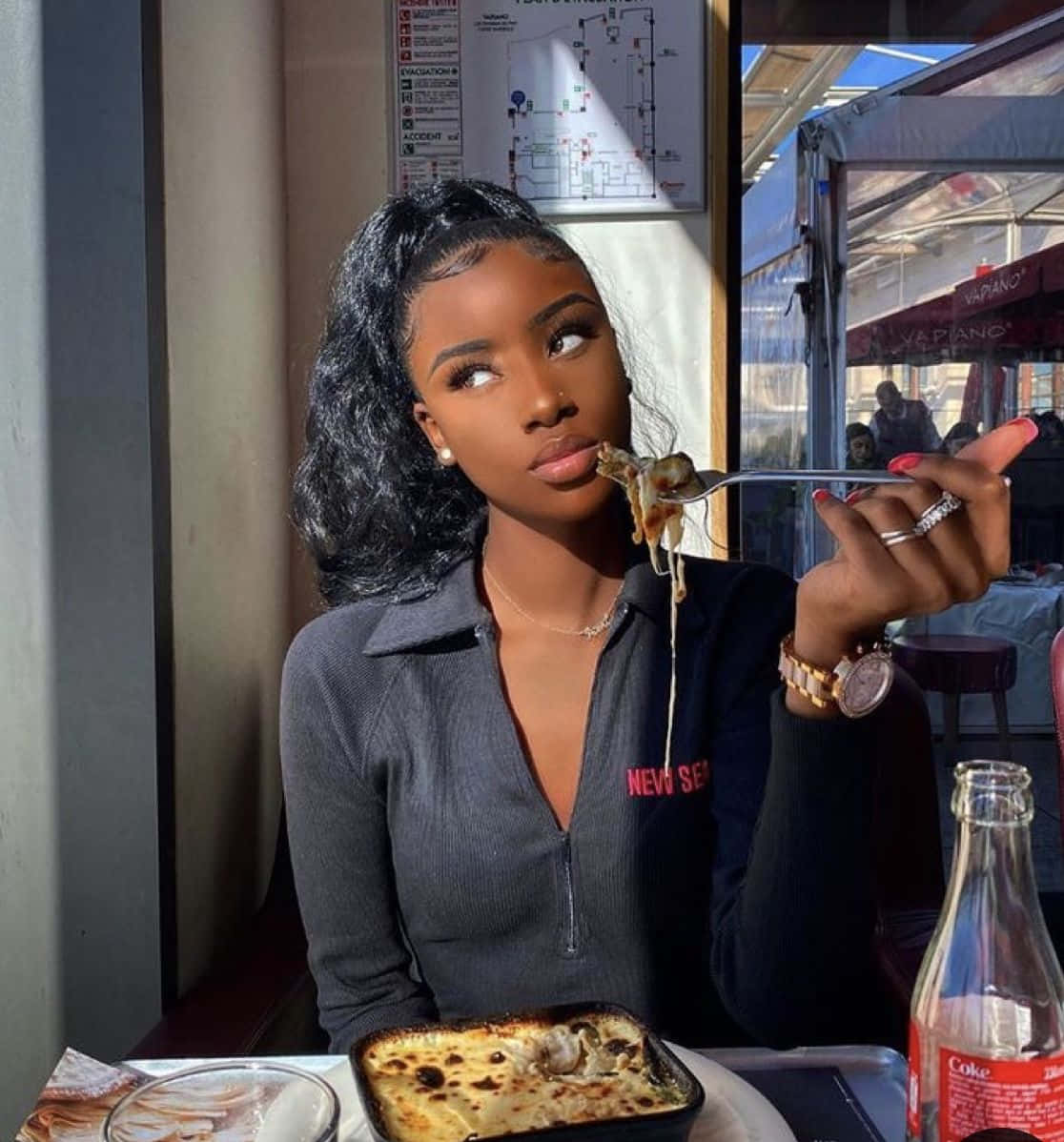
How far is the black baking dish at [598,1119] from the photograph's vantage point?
74 centimetres

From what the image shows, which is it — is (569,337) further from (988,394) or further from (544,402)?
(988,394)

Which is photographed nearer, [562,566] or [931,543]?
[931,543]

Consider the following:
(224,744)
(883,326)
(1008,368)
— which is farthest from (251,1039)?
(1008,368)

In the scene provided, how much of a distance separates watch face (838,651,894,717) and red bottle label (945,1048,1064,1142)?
1.11 feet

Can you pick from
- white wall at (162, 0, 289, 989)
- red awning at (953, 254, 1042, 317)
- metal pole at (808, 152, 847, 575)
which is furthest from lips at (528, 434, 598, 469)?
red awning at (953, 254, 1042, 317)

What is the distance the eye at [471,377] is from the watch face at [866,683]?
1.76 ft

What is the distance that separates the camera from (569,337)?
1.32m

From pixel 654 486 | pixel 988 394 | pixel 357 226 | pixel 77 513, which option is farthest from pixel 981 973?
pixel 988 394

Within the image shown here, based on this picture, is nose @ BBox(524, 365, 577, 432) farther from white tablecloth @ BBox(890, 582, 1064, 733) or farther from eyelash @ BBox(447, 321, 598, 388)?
white tablecloth @ BBox(890, 582, 1064, 733)

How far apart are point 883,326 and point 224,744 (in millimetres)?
2103

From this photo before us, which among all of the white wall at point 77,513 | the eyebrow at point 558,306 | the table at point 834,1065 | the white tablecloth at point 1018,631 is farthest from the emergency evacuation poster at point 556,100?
the table at point 834,1065

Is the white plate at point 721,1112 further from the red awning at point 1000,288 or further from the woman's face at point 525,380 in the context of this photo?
the red awning at point 1000,288

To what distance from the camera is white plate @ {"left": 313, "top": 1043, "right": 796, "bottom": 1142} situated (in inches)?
33.0

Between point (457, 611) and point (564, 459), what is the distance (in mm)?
320
